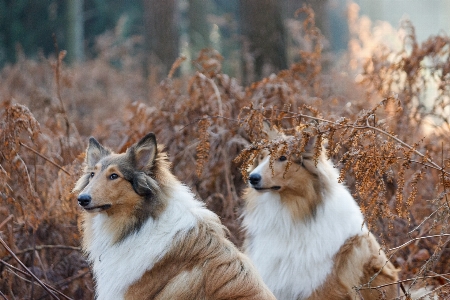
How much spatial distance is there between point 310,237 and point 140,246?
172cm

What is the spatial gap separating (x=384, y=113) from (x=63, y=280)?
505 centimetres

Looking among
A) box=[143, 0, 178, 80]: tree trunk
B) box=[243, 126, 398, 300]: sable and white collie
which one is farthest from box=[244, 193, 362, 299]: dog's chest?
box=[143, 0, 178, 80]: tree trunk

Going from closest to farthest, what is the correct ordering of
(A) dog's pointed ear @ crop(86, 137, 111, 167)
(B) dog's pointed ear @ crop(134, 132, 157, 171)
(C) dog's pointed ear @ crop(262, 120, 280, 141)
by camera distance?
(B) dog's pointed ear @ crop(134, 132, 157, 171), (A) dog's pointed ear @ crop(86, 137, 111, 167), (C) dog's pointed ear @ crop(262, 120, 280, 141)

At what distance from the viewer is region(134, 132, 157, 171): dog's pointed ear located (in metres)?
4.50

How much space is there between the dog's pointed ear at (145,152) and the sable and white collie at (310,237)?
43.9 inches

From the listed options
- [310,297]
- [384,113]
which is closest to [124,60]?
[384,113]

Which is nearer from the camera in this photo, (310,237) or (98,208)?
(98,208)

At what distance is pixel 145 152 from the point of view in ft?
14.9

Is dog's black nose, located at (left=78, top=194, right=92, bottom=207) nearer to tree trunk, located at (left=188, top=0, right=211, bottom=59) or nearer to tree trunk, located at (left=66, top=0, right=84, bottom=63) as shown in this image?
tree trunk, located at (left=66, top=0, right=84, bottom=63)

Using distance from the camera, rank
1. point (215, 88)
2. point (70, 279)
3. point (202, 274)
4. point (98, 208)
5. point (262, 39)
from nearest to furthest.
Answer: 1. point (202, 274)
2. point (98, 208)
3. point (70, 279)
4. point (215, 88)
5. point (262, 39)

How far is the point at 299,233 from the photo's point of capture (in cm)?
536

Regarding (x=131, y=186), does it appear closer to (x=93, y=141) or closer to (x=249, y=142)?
(x=93, y=141)

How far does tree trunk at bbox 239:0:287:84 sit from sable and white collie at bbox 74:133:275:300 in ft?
21.6

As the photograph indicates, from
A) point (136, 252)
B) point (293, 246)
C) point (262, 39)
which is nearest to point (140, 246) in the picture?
point (136, 252)
